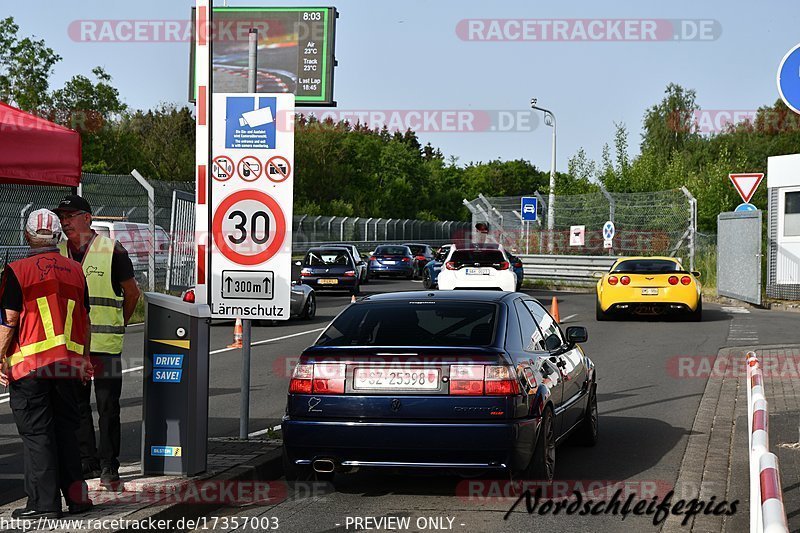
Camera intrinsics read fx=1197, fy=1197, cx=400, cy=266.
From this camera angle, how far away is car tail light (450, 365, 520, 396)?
7.33 metres

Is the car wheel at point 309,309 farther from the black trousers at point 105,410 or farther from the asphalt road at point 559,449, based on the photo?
→ the black trousers at point 105,410

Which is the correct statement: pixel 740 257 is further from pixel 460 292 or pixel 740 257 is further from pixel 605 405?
pixel 460 292

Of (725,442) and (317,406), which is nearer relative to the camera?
(317,406)

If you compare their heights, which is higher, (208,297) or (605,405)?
(208,297)

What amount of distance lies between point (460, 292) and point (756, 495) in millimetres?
4461

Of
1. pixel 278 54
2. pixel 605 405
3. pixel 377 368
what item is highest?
pixel 278 54

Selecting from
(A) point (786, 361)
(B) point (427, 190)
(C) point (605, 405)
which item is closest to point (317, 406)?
(C) point (605, 405)

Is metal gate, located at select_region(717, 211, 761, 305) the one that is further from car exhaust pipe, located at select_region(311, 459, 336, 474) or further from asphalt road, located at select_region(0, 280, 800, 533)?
car exhaust pipe, located at select_region(311, 459, 336, 474)

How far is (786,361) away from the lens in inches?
640

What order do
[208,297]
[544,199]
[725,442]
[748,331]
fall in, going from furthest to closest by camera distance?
1. [544,199]
2. [748,331]
3. [725,442]
4. [208,297]

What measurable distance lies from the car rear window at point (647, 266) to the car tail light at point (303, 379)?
17.6 meters

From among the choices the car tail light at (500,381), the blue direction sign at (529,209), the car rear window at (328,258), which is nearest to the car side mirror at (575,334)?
the car tail light at (500,381)

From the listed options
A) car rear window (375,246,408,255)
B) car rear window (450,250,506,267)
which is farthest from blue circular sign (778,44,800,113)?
car rear window (375,246,408,255)

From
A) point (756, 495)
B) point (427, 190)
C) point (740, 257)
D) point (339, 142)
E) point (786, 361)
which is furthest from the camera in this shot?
point (427, 190)
